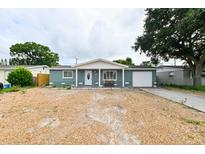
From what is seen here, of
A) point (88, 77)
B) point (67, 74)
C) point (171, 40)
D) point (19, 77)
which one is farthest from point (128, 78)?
point (19, 77)

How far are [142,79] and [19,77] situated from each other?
554 inches

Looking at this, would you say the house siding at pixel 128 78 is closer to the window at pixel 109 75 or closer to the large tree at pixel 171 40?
the window at pixel 109 75

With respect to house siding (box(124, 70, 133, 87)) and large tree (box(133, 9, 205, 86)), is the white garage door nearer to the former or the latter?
house siding (box(124, 70, 133, 87))

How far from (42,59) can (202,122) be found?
48.2 metres

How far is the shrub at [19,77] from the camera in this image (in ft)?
68.6

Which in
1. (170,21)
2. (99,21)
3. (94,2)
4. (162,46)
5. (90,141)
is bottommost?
(90,141)

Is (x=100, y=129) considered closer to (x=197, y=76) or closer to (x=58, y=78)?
(x=197, y=76)

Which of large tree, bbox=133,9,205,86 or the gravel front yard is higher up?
large tree, bbox=133,9,205,86

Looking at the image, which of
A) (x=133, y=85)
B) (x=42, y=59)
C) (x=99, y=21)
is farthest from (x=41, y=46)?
(x=99, y=21)

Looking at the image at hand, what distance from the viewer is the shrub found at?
20.9m

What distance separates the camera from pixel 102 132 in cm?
497

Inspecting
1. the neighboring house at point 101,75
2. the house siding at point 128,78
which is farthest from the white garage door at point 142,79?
the house siding at point 128,78

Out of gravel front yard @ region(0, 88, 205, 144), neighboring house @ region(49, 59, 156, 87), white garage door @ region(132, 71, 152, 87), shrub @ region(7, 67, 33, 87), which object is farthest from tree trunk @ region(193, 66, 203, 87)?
shrub @ region(7, 67, 33, 87)

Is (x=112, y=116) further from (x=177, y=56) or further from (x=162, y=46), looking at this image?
(x=177, y=56)
